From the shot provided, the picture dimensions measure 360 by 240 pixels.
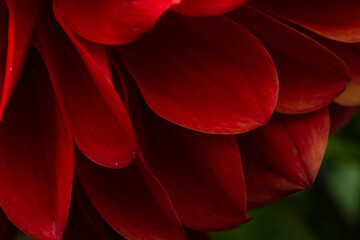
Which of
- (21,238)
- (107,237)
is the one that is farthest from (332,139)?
(107,237)

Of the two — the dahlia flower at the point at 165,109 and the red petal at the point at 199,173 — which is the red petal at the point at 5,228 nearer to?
the dahlia flower at the point at 165,109

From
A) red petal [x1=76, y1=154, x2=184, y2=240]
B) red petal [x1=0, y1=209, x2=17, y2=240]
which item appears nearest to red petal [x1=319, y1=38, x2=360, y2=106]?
red petal [x1=76, y1=154, x2=184, y2=240]

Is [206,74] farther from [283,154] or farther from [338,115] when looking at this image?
[338,115]

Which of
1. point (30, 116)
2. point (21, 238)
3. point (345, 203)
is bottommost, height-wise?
point (345, 203)

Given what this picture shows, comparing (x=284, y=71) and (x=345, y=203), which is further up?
(x=284, y=71)

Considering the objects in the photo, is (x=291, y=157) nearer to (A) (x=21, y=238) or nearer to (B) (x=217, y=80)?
(B) (x=217, y=80)
